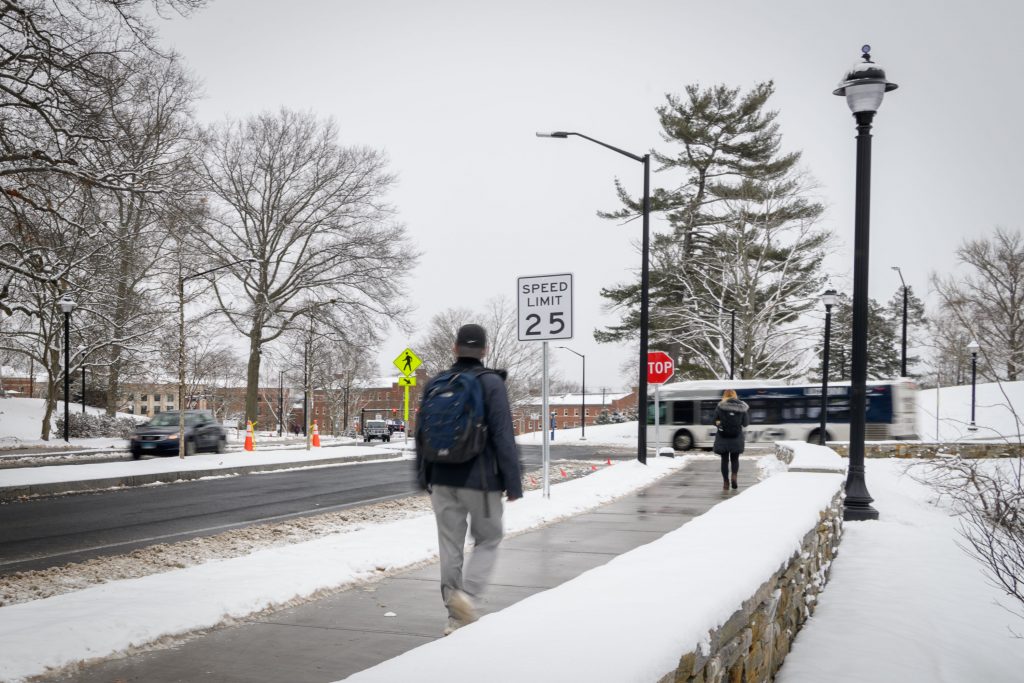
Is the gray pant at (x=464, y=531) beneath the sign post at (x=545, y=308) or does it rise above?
beneath

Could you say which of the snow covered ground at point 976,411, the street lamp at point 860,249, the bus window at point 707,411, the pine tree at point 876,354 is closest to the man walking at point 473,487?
the street lamp at point 860,249

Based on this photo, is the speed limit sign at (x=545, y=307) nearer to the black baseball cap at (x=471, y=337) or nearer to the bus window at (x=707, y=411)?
the black baseball cap at (x=471, y=337)

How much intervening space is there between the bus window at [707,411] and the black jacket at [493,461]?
114ft

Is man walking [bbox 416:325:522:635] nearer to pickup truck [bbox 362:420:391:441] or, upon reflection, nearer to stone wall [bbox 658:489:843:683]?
stone wall [bbox 658:489:843:683]

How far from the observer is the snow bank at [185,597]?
4863 millimetres

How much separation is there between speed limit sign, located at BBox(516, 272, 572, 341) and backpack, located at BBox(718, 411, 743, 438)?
4.62m

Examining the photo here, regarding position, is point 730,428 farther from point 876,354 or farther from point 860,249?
point 876,354

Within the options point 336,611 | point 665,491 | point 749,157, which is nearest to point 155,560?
point 336,611

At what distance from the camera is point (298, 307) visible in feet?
144

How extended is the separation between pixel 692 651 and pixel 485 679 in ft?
3.49

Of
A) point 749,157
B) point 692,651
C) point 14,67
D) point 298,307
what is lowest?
point 692,651

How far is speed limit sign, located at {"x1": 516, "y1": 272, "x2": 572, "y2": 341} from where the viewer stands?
12055 millimetres

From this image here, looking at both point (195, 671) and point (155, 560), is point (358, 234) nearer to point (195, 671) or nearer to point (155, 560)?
point (155, 560)

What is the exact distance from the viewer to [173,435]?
26422mm
